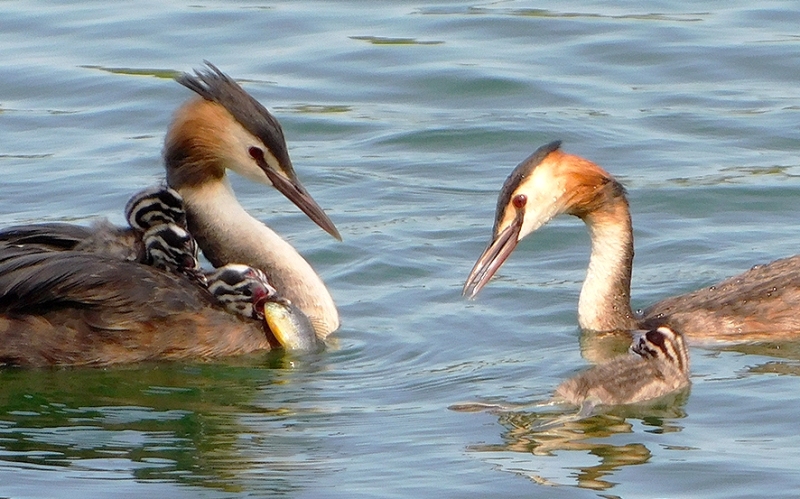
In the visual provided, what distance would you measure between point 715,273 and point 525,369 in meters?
2.15

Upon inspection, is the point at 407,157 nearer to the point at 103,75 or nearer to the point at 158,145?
the point at 158,145

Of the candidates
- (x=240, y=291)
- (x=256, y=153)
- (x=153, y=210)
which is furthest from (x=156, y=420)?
(x=256, y=153)

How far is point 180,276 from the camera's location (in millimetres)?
9438

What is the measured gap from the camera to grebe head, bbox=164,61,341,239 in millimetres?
9914

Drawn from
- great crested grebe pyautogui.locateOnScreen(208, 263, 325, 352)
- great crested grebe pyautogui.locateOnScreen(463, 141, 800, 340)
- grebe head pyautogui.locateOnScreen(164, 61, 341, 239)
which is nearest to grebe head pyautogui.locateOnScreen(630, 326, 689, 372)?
great crested grebe pyautogui.locateOnScreen(463, 141, 800, 340)

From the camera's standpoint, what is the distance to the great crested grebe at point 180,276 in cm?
911

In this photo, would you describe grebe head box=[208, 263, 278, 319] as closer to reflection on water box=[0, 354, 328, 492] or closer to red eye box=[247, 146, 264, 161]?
reflection on water box=[0, 354, 328, 492]

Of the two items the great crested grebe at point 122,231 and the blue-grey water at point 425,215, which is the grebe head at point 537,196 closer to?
the blue-grey water at point 425,215

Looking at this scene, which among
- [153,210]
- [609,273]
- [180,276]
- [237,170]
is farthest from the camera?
[237,170]

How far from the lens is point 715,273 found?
10.6 m

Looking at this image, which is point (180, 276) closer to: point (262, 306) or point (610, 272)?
point (262, 306)

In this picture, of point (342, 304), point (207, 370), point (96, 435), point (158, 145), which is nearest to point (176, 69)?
point (158, 145)

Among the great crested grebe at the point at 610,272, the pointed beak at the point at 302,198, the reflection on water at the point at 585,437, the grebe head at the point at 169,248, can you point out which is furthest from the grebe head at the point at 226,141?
the reflection on water at the point at 585,437

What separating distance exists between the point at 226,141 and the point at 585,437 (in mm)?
3080
